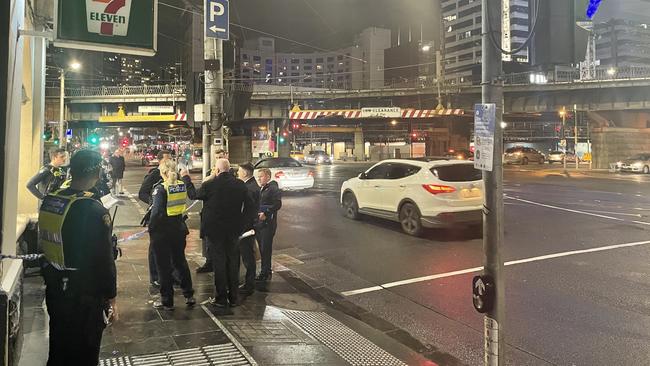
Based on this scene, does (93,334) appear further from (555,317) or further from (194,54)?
(194,54)

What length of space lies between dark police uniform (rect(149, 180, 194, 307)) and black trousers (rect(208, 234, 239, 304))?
342mm

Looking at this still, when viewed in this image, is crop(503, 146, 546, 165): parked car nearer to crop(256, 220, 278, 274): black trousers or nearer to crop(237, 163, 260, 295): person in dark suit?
crop(256, 220, 278, 274): black trousers

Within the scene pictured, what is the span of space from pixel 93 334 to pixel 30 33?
2304mm

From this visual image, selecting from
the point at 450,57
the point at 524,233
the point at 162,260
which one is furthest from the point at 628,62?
the point at 162,260

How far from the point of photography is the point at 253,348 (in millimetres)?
4684

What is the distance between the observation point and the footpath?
14.7 feet

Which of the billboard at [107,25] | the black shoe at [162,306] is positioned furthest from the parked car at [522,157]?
the billboard at [107,25]

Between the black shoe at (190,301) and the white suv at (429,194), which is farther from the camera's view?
the white suv at (429,194)

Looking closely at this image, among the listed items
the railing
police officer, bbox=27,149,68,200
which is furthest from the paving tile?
the railing

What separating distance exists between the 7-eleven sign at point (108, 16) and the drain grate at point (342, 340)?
3435 mm

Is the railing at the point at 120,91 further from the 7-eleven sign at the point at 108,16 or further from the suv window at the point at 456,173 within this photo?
the 7-eleven sign at the point at 108,16

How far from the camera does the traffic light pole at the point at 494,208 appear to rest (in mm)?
3549

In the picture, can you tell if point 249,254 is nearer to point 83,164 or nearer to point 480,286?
point 83,164

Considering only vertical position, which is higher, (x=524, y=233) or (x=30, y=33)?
(x=30, y=33)
